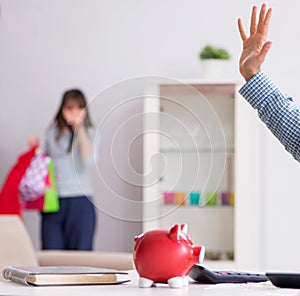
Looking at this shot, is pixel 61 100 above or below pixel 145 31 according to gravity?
below

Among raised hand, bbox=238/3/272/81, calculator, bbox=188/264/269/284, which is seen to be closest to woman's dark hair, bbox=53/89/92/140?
raised hand, bbox=238/3/272/81

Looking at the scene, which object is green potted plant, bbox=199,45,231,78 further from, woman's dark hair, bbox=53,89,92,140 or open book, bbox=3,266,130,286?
open book, bbox=3,266,130,286

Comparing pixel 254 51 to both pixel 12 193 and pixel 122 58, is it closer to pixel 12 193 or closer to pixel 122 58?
pixel 12 193

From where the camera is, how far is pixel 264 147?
16.1ft

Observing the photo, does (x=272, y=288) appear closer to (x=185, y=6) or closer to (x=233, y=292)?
(x=233, y=292)

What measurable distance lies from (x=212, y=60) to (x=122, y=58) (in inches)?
26.8

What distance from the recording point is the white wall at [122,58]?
4.87 m

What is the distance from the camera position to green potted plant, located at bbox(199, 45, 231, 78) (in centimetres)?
474

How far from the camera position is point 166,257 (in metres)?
1.50

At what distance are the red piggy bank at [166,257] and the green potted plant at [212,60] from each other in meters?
3.27

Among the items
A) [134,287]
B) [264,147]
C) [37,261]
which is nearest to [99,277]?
[134,287]

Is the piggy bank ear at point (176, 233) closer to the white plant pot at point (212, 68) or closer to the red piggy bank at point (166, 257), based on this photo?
the red piggy bank at point (166, 257)

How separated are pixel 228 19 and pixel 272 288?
3.66 m

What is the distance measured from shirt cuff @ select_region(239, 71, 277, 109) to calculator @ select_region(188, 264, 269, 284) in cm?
36
